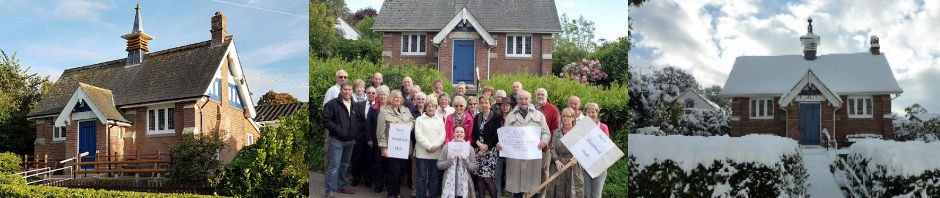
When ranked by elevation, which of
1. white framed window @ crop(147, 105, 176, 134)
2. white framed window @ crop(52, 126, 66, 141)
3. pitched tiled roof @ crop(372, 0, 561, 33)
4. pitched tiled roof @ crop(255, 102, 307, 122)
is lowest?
white framed window @ crop(52, 126, 66, 141)

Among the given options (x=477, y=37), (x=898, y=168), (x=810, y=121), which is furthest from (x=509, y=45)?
(x=898, y=168)

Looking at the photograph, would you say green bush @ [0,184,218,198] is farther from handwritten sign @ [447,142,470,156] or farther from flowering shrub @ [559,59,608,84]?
flowering shrub @ [559,59,608,84]

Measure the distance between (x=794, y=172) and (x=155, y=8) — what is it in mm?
6510

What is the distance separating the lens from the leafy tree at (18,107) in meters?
8.11

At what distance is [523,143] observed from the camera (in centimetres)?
505

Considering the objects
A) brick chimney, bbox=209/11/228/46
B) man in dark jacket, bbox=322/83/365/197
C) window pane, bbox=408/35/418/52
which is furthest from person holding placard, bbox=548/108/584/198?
brick chimney, bbox=209/11/228/46

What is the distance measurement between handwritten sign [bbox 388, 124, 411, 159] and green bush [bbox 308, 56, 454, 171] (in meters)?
0.31

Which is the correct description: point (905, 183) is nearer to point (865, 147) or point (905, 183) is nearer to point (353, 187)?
point (865, 147)

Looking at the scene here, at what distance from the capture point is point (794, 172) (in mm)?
5578

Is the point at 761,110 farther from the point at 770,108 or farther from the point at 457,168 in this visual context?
the point at 457,168

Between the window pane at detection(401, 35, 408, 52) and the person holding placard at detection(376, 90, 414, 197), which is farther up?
the window pane at detection(401, 35, 408, 52)

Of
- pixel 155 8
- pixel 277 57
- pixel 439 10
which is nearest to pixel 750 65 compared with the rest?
pixel 439 10

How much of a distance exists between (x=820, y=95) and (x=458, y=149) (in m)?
2.80

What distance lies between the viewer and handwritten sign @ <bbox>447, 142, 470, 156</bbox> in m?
5.08
